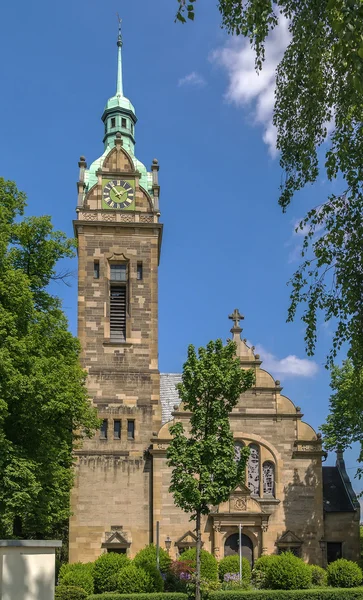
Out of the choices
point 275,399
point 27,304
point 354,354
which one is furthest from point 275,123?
point 275,399

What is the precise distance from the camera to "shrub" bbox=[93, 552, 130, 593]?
→ 28.1 m

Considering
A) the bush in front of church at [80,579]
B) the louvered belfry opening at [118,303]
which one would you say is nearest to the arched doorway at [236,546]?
the bush in front of church at [80,579]

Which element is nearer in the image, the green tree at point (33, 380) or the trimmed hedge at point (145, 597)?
the green tree at point (33, 380)

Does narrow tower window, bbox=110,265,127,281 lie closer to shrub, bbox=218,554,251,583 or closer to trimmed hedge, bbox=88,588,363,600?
shrub, bbox=218,554,251,583

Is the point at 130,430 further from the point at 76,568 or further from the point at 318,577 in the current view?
the point at 318,577

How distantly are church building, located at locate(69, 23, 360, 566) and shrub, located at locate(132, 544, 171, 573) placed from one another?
1.41 meters

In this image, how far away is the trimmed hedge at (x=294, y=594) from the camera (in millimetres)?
25156

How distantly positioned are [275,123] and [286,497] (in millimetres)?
22663

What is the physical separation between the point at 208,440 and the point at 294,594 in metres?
6.79

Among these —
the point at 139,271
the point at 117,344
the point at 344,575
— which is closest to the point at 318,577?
the point at 344,575

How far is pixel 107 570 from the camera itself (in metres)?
28.5

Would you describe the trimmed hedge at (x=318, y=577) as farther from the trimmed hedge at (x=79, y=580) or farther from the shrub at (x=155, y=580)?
the trimmed hedge at (x=79, y=580)

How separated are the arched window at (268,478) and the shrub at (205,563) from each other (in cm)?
435

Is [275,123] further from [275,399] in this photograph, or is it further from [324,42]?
[275,399]
